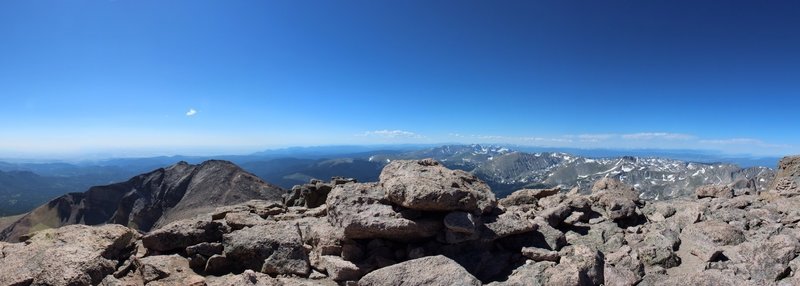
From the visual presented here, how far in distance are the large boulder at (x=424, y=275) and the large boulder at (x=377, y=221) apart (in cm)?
297

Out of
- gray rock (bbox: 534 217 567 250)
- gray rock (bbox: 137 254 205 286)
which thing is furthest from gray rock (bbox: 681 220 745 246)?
gray rock (bbox: 137 254 205 286)

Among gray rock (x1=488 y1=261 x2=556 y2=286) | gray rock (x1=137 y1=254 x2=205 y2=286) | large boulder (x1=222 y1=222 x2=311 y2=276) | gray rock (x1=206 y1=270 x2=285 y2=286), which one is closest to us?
gray rock (x1=206 y1=270 x2=285 y2=286)

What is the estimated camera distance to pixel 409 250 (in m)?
16.8

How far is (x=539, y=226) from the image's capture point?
65.5 ft

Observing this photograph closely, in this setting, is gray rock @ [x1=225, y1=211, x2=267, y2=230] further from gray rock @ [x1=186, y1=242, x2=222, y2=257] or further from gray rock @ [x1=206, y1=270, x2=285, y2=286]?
gray rock @ [x1=206, y1=270, x2=285, y2=286]

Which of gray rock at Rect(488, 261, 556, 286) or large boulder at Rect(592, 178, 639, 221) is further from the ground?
large boulder at Rect(592, 178, 639, 221)

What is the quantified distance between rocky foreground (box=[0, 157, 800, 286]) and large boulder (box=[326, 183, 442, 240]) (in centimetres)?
5

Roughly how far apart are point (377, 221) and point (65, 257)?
11244mm

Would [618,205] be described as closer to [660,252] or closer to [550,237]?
[660,252]

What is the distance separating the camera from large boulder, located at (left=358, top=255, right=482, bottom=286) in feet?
41.9

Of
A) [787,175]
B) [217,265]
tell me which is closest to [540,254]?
[217,265]

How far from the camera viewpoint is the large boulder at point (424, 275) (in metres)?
12.8

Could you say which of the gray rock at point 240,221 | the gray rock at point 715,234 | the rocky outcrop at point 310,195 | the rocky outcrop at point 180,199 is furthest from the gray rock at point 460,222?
the rocky outcrop at point 180,199

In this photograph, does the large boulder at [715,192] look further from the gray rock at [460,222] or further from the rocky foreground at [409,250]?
the gray rock at [460,222]
